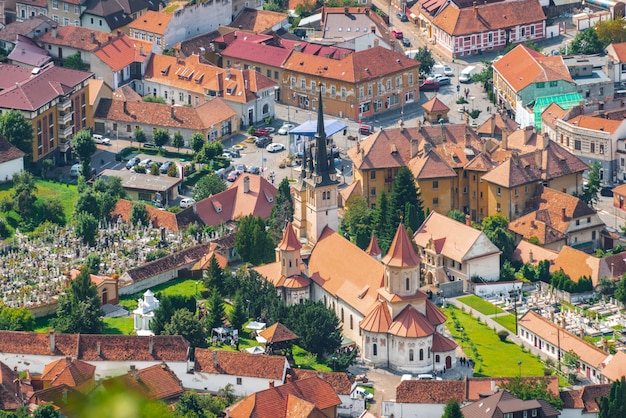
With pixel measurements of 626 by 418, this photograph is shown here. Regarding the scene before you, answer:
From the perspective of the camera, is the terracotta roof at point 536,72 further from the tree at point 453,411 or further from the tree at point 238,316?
the tree at point 453,411

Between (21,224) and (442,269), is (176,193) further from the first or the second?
(442,269)

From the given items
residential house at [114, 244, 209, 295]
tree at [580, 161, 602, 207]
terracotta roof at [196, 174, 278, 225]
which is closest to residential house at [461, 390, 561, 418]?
residential house at [114, 244, 209, 295]

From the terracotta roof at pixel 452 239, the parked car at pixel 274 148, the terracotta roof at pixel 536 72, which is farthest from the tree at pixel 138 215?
the terracotta roof at pixel 536 72

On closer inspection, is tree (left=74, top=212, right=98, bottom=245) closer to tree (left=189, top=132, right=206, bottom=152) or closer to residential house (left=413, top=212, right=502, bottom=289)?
tree (left=189, top=132, right=206, bottom=152)

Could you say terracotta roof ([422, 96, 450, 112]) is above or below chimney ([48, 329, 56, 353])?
above

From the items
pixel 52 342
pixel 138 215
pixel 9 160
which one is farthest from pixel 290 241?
pixel 9 160

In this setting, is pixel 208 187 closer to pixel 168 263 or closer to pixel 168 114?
pixel 168 114

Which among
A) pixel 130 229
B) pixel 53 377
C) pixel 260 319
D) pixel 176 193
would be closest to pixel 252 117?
pixel 176 193
